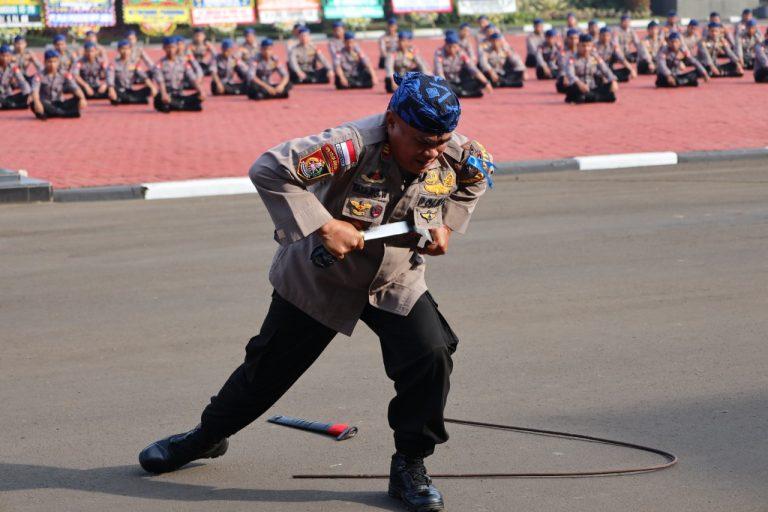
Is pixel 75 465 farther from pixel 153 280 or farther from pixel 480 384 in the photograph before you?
pixel 153 280

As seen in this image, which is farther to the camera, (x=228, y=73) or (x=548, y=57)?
(x=548, y=57)

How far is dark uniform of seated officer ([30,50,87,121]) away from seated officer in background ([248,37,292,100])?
12.4 ft

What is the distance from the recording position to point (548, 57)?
2872 centimetres

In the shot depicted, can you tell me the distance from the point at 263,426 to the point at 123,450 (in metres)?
0.61

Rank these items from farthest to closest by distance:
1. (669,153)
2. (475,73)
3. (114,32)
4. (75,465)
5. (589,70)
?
1. (114,32)
2. (475,73)
3. (589,70)
4. (669,153)
5. (75,465)

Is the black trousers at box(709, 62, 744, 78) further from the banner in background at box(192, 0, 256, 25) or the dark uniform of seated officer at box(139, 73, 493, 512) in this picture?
the dark uniform of seated officer at box(139, 73, 493, 512)

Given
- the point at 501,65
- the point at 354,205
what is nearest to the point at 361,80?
the point at 501,65

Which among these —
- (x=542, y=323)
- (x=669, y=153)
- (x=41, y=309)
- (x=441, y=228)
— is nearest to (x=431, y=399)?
(x=441, y=228)

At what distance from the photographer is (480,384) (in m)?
5.79

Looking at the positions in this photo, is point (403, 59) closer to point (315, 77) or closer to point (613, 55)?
point (315, 77)

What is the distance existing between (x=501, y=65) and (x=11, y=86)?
10206 mm

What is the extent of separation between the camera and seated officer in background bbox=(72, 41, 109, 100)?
2497 cm

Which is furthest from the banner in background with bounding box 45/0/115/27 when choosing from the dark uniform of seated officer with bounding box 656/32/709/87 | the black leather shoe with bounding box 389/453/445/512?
the black leather shoe with bounding box 389/453/445/512

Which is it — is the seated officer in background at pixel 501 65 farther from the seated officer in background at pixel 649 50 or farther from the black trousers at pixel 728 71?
the black trousers at pixel 728 71
